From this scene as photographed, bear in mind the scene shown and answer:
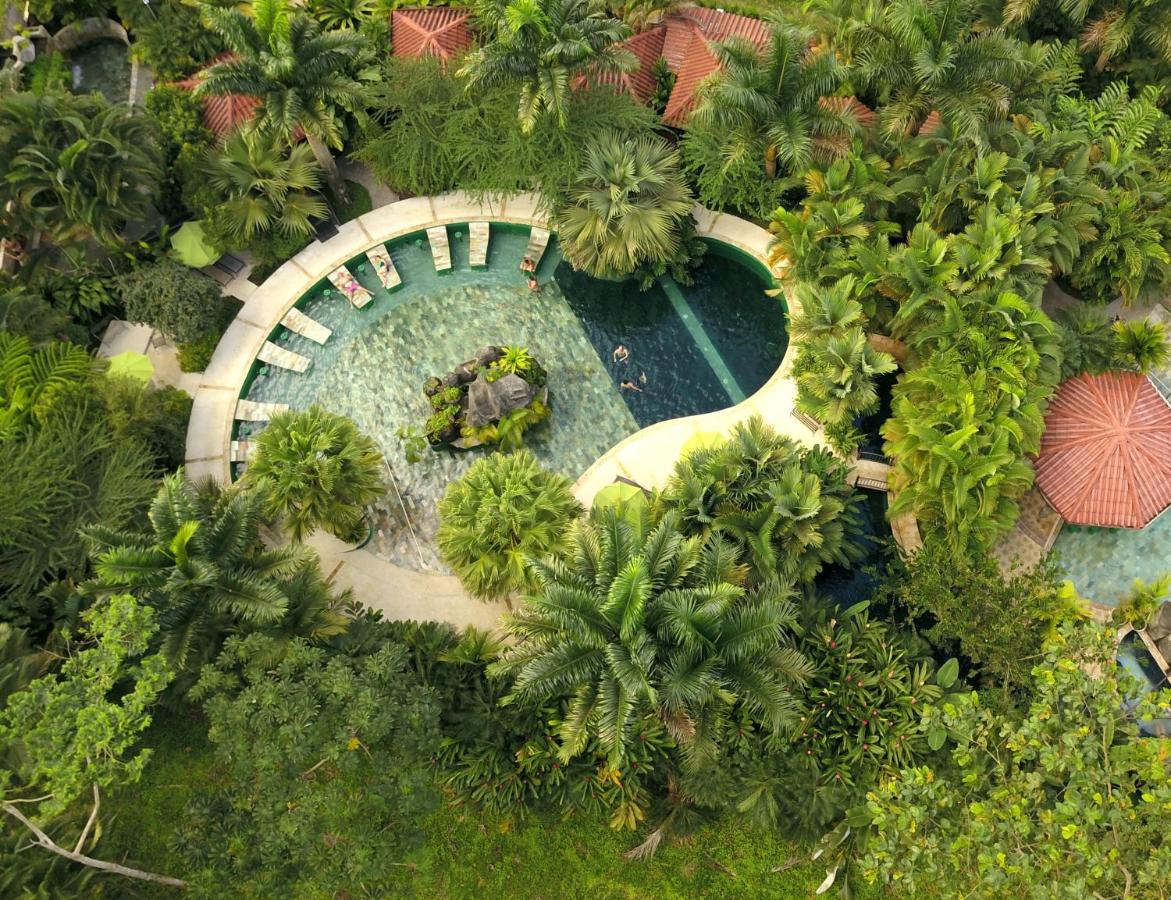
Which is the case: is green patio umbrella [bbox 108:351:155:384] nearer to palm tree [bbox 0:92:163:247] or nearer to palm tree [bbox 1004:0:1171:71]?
palm tree [bbox 0:92:163:247]

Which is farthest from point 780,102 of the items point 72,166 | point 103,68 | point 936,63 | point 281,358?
point 103,68

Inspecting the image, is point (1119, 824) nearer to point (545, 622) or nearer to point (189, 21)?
point (545, 622)

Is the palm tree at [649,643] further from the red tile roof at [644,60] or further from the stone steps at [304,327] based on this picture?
→ the red tile roof at [644,60]

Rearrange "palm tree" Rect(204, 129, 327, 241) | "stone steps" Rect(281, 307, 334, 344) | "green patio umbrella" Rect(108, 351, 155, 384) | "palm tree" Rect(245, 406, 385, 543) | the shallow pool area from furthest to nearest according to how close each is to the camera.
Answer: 1. the shallow pool area
2. "stone steps" Rect(281, 307, 334, 344)
3. "palm tree" Rect(204, 129, 327, 241)
4. "green patio umbrella" Rect(108, 351, 155, 384)
5. "palm tree" Rect(245, 406, 385, 543)

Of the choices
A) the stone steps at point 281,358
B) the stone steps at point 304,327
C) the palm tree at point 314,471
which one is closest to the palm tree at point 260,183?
the stone steps at point 304,327

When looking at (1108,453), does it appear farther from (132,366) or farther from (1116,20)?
(132,366)

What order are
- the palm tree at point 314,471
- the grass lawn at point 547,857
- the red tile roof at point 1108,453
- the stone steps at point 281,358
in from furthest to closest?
1. the stone steps at point 281,358
2. the red tile roof at point 1108,453
3. the palm tree at point 314,471
4. the grass lawn at point 547,857

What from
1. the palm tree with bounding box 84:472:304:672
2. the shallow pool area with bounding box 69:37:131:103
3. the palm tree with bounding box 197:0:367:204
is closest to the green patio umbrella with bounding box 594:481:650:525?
the palm tree with bounding box 84:472:304:672
